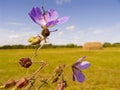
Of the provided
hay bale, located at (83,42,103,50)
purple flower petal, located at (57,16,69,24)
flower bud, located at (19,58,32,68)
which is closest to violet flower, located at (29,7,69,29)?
purple flower petal, located at (57,16,69,24)

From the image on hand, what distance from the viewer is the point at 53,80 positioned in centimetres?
118

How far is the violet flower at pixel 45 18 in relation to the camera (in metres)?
1.10

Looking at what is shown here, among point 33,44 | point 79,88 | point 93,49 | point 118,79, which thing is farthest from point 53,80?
point 93,49

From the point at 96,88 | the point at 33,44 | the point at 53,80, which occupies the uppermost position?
the point at 33,44

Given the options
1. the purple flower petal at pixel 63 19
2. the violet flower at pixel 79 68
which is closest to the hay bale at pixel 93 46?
the violet flower at pixel 79 68

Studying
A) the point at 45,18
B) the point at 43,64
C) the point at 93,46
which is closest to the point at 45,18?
the point at 45,18

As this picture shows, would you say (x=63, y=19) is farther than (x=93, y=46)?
No

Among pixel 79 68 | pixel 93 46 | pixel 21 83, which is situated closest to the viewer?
pixel 21 83

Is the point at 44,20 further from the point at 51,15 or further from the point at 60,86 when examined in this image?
the point at 60,86

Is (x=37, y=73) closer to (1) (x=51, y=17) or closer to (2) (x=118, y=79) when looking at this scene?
(1) (x=51, y=17)

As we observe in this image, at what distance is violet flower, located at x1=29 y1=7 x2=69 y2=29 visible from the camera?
1.10m

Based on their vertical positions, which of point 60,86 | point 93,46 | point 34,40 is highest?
point 34,40

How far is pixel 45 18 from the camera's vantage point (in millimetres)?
1139

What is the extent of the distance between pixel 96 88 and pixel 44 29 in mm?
13232
